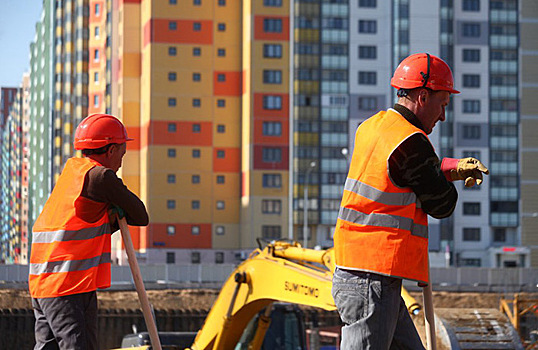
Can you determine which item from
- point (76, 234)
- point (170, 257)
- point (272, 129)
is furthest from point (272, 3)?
point (76, 234)

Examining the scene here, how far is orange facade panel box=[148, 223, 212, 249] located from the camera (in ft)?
268

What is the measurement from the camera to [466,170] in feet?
14.0

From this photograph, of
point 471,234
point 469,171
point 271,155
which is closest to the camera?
point 469,171

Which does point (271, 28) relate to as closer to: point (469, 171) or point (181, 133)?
point (181, 133)

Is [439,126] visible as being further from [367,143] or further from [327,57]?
[367,143]

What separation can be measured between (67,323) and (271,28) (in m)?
78.6

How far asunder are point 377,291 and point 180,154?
80.3m

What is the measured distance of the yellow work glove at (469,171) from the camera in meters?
4.20

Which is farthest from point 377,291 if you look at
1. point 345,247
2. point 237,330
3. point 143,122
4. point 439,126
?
point 143,122

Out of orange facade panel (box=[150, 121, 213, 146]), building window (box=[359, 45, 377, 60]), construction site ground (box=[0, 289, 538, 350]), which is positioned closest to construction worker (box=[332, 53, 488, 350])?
construction site ground (box=[0, 289, 538, 350])

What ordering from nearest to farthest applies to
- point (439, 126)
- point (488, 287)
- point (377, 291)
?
point (377, 291) → point (488, 287) → point (439, 126)

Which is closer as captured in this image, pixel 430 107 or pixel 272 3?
pixel 430 107

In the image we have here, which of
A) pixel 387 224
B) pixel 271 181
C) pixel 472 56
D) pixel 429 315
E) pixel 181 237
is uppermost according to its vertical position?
pixel 472 56

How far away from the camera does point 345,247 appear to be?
13.9 feet
